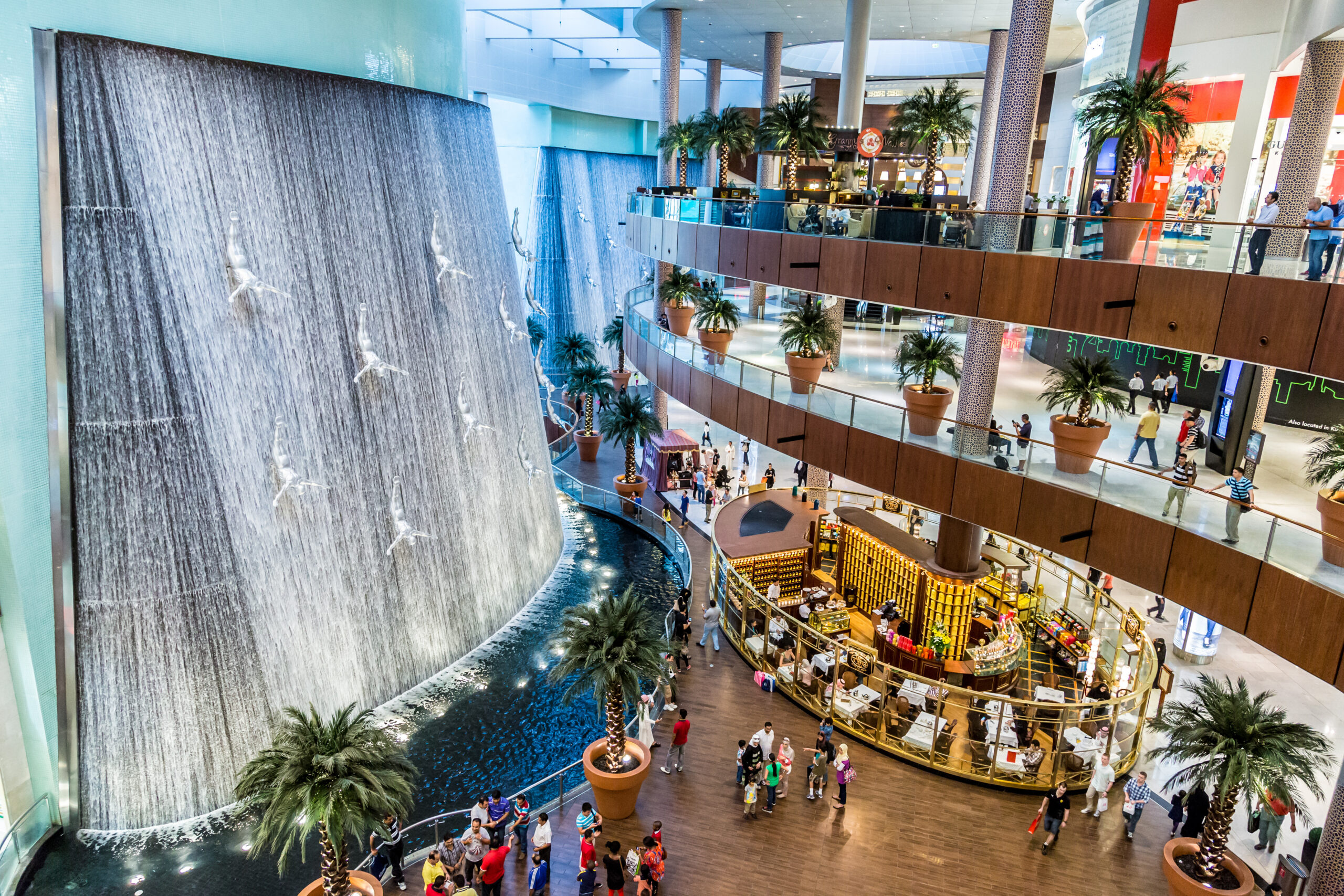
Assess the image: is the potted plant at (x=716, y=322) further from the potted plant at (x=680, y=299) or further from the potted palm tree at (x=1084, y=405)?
the potted palm tree at (x=1084, y=405)

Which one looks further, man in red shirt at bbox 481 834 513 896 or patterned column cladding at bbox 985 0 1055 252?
patterned column cladding at bbox 985 0 1055 252

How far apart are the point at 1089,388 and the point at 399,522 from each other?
12248mm

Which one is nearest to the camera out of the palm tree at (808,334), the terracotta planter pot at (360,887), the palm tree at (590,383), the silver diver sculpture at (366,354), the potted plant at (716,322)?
the terracotta planter pot at (360,887)

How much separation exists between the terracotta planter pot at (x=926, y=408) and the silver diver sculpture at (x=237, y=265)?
11.4 meters

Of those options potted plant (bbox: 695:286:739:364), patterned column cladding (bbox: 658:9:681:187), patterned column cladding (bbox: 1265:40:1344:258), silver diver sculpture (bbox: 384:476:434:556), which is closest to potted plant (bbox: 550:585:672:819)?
silver diver sculpture (bbox: 384:476:434:556)

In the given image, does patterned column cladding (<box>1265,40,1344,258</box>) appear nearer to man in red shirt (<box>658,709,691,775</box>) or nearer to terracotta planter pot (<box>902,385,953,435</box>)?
terracotta planter pot (<box>902,385,953,435</box>)

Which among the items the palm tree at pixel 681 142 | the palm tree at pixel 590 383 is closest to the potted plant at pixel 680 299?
the palm tree at pixel 590 383

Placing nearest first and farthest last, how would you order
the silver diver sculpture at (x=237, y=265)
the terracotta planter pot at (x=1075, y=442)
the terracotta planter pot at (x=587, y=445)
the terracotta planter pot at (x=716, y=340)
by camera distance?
the silver diver sculpture at (x=237, y=265) → the terracotta planter pot at (x=1075, y=442) → the terracotta planter pot at (x=716, y=340) → the terracotta planter pot at (x=587, y=445)

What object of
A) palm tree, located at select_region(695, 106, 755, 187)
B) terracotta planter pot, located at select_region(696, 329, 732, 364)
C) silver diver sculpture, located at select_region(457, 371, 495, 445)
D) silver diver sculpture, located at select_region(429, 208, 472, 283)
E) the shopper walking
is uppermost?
palm tree, located at select_region(695, 106, 755, 187)

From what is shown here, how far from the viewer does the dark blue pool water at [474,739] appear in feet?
36.9

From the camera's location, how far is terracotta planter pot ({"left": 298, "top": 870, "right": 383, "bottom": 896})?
398 inches

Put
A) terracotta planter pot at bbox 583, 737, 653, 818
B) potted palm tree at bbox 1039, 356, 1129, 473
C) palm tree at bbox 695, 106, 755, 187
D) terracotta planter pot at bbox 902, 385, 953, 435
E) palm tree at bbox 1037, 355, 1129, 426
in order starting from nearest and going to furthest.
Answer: terracotta planter pot at bbox 583, 737, 653, 818 → potted palm tree at bbox 1039, 356, 1129, 473 → palm tree at bbox 1037, 355, 1129, 426 → terracotta planter pot at bbox 902, 385, 953, 435 → palm tree at bbox 695, 106, 755, 187

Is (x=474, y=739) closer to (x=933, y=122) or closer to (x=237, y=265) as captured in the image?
(x=237, y=265)

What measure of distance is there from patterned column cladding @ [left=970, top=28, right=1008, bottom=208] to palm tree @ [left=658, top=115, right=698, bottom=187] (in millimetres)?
9654
